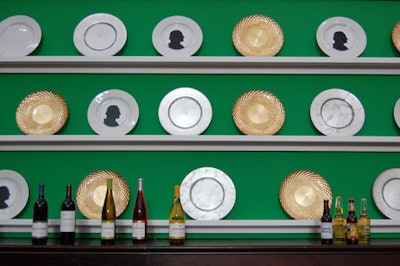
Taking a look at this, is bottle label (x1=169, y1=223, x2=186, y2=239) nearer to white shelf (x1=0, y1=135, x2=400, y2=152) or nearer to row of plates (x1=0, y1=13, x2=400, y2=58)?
white shelf (x1=0, y1=135, x2=400, y2=152)

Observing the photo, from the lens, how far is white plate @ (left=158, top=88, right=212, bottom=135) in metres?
2.29

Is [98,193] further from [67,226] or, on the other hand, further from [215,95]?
[215,95]

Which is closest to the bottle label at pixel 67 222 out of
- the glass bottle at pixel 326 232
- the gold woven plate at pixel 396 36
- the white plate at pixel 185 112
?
the white plate at pixel 185 112

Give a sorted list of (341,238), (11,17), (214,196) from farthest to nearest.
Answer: (11,17), (214,196), (341,238)

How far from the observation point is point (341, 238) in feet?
6.79

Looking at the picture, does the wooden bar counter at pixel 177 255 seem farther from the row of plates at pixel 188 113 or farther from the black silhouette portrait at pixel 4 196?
→ the row of plates at pixel 188 113

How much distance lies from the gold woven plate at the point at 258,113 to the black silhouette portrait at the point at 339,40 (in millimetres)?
397

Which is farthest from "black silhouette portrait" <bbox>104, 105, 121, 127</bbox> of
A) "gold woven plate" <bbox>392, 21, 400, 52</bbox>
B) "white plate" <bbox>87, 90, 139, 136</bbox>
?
"gold woven plate" <bbox>392, 21, 400, 52</bbox>

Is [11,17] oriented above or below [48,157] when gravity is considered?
above

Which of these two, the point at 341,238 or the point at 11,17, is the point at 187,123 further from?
the point at 11,17

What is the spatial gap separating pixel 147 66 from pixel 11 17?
73 cm

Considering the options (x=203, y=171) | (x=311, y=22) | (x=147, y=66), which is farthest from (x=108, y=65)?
(x=311, y=22)

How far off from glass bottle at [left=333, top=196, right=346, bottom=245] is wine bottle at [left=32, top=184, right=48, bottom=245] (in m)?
1.21

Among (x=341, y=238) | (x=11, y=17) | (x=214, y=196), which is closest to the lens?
(x=341, y=238)
